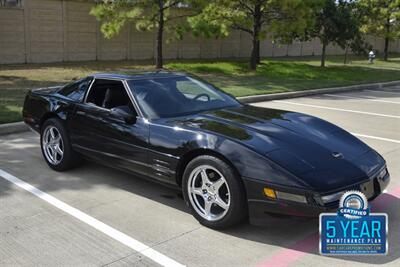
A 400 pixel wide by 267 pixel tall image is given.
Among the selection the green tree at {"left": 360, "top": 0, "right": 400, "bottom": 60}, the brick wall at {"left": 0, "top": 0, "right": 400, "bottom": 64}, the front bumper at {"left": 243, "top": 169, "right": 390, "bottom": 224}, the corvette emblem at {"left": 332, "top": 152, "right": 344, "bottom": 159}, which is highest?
the green tree at {"left": 360, "top": 0, "right": 400, "bottom": 60}

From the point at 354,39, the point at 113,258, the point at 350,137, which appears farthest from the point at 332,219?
the point at 354,39

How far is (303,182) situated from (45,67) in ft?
56.4

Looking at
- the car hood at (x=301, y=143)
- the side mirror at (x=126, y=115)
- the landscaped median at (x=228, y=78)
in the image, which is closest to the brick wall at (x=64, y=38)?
the landscaped median at (x=228, y=78)

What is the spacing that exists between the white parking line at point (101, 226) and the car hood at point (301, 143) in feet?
3.83

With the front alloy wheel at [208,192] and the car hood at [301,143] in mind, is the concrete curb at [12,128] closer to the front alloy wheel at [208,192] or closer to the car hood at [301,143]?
the car hood at [301,143]

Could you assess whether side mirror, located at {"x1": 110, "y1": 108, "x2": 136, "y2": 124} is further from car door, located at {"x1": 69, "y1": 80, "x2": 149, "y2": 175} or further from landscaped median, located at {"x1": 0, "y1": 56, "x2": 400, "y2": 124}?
landscaped median, located at {"x1": 0, "y1": 56, "x2": 400, "y2": 124}

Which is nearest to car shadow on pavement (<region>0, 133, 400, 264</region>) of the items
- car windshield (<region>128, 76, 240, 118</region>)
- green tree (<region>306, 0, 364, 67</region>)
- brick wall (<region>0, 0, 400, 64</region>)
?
car windshield (<region>128, 76, 240, 118</region>)

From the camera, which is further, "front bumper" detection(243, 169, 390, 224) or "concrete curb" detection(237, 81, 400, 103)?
"concrete curb" detection(237, 81, 400, 103)

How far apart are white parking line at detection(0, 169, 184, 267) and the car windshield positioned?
1193mm

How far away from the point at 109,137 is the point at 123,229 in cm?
122

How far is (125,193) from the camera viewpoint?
496 centimetres

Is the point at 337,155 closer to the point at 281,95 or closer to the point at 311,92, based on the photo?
the point at 281,95

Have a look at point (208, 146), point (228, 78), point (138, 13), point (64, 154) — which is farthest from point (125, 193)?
point (138, 13)

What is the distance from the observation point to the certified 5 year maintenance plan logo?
3596 millimetres
